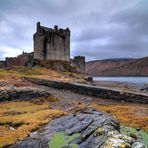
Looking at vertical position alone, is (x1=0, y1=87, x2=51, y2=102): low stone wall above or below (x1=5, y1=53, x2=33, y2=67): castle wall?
below

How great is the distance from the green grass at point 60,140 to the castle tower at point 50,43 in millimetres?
57115

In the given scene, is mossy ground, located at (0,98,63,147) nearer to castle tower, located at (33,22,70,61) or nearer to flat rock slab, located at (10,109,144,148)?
flat rock slab, located at (10,109,144,148)

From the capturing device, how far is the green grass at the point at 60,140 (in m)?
8.89

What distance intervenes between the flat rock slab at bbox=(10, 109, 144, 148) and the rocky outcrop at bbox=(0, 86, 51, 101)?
33.0ft

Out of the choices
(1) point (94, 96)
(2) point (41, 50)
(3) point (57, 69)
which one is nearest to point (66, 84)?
(1) point (94, 96)

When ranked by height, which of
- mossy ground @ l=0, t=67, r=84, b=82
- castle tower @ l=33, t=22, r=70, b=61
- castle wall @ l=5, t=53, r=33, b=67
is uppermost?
castle tower @ l=33, t=22, r=70, b=61

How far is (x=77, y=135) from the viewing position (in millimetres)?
9445

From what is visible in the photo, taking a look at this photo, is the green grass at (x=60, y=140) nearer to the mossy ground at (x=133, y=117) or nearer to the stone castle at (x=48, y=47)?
the mossy ground at (x=133, y=117)

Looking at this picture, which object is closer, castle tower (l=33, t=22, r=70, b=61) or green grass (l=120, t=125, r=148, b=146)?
green grass (l=120, t=125, r=148, b=146)

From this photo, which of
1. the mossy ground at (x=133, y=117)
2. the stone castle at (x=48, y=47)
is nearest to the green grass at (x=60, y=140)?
the mossy ground at (x=133, y=117)

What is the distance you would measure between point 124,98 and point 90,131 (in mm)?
13628

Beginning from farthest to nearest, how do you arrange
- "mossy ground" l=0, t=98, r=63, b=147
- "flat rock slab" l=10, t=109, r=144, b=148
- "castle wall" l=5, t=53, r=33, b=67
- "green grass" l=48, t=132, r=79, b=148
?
1. "castle wall" l=5, t=53, r=33, b=67
2. "mossy ground" l=0, t=98, r=63, b=147
3. "green grass" l=48, t=132, r=79, b=148
4. "flat rock slab" l=10, t=109, r=144, b=148

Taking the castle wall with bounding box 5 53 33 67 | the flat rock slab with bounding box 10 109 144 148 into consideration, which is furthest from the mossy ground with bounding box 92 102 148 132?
the castle wall with bounding box 5 53 33 67

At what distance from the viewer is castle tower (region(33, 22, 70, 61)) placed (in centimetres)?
6656
